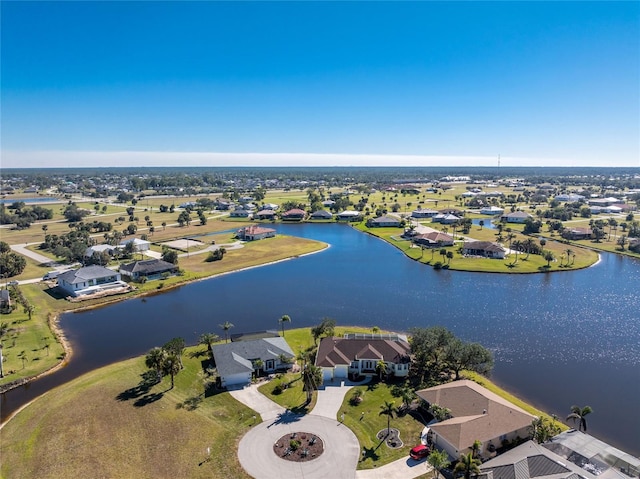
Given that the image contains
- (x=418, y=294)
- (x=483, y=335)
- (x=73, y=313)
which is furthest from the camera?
(x=418, y=294)

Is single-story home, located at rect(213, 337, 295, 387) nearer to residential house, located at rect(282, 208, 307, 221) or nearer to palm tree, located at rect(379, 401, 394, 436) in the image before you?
palm tree, located at rect(379, 401, 394, 436)

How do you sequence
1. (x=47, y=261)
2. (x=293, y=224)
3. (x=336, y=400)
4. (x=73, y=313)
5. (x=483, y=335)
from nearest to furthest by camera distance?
(x=336, y=400), (x=483, y=335), (x=73, y=313), (x=47, y=261), (x=293, y=224)

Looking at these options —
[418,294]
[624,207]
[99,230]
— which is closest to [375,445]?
[418,294]

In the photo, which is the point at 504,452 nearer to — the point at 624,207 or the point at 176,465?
the point at 176,465

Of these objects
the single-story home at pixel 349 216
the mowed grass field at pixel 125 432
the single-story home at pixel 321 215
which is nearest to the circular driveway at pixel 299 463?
the mowed grass field at pixel 125 432

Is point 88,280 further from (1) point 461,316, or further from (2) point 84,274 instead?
(1) point 461,316

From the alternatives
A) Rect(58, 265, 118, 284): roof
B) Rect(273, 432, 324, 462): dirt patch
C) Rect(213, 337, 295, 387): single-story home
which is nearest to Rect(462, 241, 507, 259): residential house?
Rect(213, 337, 295, 387): single-story home
